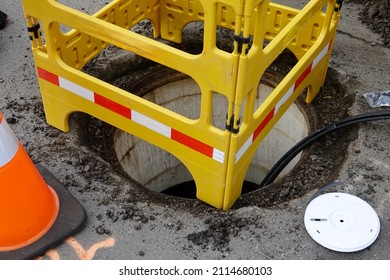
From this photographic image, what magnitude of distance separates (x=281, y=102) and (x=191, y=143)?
0.61m

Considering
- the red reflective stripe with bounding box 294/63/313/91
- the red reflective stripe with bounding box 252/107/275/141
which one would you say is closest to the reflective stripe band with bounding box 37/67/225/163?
the red reflective stripe with bounding box 252/107/275/141

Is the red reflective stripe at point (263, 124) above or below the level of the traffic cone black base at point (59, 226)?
above

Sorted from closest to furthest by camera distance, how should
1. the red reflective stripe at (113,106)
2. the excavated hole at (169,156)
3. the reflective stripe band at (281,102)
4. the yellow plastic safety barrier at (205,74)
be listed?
the yellow plastic safety barrier at (205,74), the reflective stripe band at (281,102), the red reflective stripe at (113,106), the excavated hole at (169,156)

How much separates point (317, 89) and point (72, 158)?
1725 mm

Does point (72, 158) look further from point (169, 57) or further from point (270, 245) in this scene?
point (270, 245)

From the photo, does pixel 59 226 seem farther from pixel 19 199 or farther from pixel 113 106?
pixel 113 106

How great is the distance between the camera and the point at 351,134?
3322mm

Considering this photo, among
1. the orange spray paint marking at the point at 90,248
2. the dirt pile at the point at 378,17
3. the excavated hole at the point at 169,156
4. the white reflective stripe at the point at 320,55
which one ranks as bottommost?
the excavated hole at the point at 169,156

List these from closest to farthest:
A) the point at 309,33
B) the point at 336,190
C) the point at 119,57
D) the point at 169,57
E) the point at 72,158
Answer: the point at 169,57 < the point at 336,190 < the point at 72,158 < the point at 309,33 < the point at 119,57

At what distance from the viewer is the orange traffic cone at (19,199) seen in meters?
2.53

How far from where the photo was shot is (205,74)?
2.49 m

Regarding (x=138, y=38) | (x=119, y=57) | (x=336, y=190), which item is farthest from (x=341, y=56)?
(x=138, y=38)

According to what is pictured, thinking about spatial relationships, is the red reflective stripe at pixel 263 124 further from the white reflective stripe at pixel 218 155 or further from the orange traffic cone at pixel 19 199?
the orange traffic cone at pixel 19 199

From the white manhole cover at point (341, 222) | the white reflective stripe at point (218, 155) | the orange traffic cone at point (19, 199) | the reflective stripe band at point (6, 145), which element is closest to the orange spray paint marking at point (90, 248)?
the orange traffic cone at point (19, 199)
